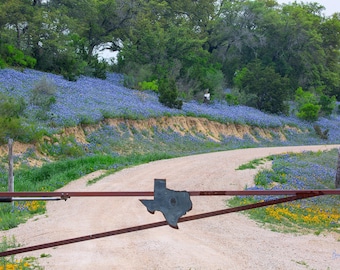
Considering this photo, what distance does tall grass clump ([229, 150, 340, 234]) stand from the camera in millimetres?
12305

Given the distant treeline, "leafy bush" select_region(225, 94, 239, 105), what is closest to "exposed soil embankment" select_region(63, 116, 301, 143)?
the distant treeline

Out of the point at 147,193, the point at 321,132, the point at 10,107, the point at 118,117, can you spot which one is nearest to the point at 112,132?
the point at 118,117

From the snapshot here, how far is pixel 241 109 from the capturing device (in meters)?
41.0

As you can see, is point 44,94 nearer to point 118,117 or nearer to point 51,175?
point 118,117

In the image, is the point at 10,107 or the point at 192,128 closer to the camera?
the point at 10,107

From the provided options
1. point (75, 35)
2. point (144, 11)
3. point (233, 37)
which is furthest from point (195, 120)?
point (233, 37)

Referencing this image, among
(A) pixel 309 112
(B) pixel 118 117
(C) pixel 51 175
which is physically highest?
(A) pixel 309 112

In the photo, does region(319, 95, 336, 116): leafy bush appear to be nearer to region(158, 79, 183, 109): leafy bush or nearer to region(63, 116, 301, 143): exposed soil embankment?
region(63, 116, 301, 143): exposed soil embankment

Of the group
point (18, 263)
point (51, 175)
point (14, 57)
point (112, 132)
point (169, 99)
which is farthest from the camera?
point (169, 99)

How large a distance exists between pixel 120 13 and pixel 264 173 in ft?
101

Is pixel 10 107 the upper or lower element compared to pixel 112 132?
upper

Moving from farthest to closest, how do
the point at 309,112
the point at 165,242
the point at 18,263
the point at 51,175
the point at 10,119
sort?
the point at 309,112, the point at 10,119, the point at 51,175, the point at 165,242, the point at 18,263

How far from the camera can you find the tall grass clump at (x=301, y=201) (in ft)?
40.4

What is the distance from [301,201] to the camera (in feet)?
49.5
